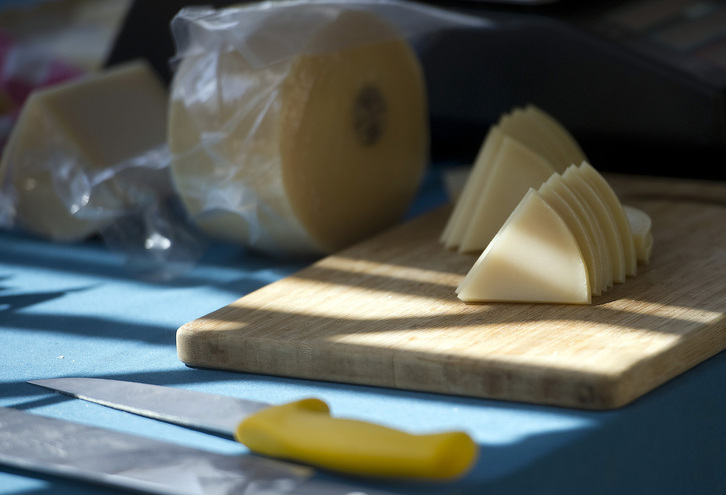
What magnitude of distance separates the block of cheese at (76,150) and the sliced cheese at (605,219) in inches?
26.0

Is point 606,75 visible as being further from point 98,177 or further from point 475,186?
point 98,177

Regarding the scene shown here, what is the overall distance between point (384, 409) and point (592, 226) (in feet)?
1.11

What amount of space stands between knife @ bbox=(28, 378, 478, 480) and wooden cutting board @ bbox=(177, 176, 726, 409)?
0.39 feet

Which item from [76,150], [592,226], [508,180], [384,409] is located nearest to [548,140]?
[508,180]

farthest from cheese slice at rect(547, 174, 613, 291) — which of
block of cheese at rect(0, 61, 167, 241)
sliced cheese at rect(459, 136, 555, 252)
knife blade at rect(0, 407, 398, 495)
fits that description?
block of cheese at rect(0, 61, 167, 241)

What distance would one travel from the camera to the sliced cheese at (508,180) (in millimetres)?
1129

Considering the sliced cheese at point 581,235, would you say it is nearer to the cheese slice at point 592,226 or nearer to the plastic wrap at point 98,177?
the cheese slice at point 592,226

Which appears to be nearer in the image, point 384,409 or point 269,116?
point 384,409

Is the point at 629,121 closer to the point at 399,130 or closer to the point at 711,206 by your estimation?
the point at 711,206

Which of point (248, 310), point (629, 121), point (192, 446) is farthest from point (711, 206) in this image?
point (192, 446)

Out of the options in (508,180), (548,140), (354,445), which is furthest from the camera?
(548,140)

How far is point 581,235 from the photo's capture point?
98 centimetres

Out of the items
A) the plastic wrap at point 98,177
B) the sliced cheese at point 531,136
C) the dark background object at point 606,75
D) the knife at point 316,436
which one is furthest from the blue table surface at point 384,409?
the dark background object at point 606,75

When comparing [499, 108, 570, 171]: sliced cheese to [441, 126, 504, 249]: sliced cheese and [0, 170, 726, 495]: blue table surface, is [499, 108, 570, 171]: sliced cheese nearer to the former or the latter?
[441, 126, 504, 249]: sliced cheese
